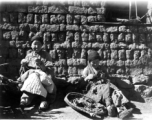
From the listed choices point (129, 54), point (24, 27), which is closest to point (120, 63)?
point (129, 54)

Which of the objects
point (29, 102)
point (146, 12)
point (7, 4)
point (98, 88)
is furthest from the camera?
point (146, 12)

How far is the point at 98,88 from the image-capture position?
20.3 feet

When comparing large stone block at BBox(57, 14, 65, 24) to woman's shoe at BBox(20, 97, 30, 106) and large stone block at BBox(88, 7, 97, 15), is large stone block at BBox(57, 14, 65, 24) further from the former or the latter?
woman's shoe at BBox(20, 97, 30, 106)

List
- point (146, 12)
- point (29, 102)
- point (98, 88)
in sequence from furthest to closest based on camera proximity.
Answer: point (146, 12) < point (98, 88) < point (29, 102)

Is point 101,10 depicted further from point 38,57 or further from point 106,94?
point 106,94

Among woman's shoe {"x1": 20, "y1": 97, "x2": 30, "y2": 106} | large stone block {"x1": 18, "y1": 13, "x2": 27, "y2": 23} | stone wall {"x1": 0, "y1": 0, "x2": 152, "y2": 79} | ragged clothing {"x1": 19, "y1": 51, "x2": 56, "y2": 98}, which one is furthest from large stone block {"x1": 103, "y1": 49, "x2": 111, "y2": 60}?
woman's shoe {"x1": 20, "y1": 97, "x2": 30, "y2": 106}

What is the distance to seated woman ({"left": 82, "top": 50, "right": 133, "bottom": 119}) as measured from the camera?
5.49 metres

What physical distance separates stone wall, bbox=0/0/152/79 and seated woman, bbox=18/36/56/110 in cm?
78

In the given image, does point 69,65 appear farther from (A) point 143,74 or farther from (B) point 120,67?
(A) point 143,74

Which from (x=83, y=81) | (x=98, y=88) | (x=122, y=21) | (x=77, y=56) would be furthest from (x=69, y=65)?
(x=122, y=21)

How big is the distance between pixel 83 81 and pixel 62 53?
1.11 meters

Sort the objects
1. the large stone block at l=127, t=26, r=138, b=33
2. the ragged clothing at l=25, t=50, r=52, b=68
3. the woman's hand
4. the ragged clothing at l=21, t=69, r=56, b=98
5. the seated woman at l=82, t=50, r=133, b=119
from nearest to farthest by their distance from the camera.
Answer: the seated woman at l=82, t=50, r=133, b=119
the ragged clothing at l=21, t=69, r=56, b=98
the ragged clothing at l=25, t=50, r=52, b=68
the woman's hand
the large stone block at l=127, t=26, r=138, b=33

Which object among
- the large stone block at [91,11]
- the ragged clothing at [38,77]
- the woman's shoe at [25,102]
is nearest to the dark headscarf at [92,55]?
the ragged clothing at [38,77]

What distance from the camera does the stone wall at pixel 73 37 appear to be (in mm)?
7117
